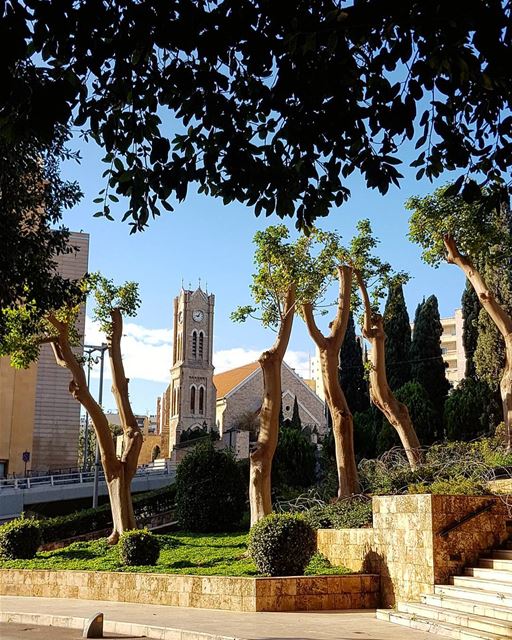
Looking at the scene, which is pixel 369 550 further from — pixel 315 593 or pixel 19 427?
pixel 19 427

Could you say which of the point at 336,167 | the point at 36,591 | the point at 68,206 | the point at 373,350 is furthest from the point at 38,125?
the point at 373,350

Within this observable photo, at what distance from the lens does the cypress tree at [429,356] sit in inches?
1432

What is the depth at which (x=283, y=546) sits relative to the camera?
41.9ft

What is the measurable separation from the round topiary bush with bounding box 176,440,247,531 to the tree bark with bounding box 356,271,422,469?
4725 mm

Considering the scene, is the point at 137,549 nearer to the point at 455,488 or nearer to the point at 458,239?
the point at 455,488

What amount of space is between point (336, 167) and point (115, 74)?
191cm

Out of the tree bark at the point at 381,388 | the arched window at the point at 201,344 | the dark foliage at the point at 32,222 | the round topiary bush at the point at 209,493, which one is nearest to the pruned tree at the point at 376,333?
the tree bark at the point at 381,388

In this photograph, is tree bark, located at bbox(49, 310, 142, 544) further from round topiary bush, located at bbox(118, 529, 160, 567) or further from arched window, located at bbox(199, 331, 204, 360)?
arched window, located at bbox(199, 331, 204, 360)

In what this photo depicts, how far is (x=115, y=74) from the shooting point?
5.82 m

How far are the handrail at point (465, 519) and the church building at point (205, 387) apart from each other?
61445mm

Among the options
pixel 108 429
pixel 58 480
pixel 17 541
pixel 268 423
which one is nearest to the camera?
pixel 268 423

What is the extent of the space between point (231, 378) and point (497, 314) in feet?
234

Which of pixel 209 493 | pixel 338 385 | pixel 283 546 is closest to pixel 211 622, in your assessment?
pixel 283 546

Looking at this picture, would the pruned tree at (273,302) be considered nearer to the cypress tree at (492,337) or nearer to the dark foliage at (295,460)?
the dark foliage at (295,460)
